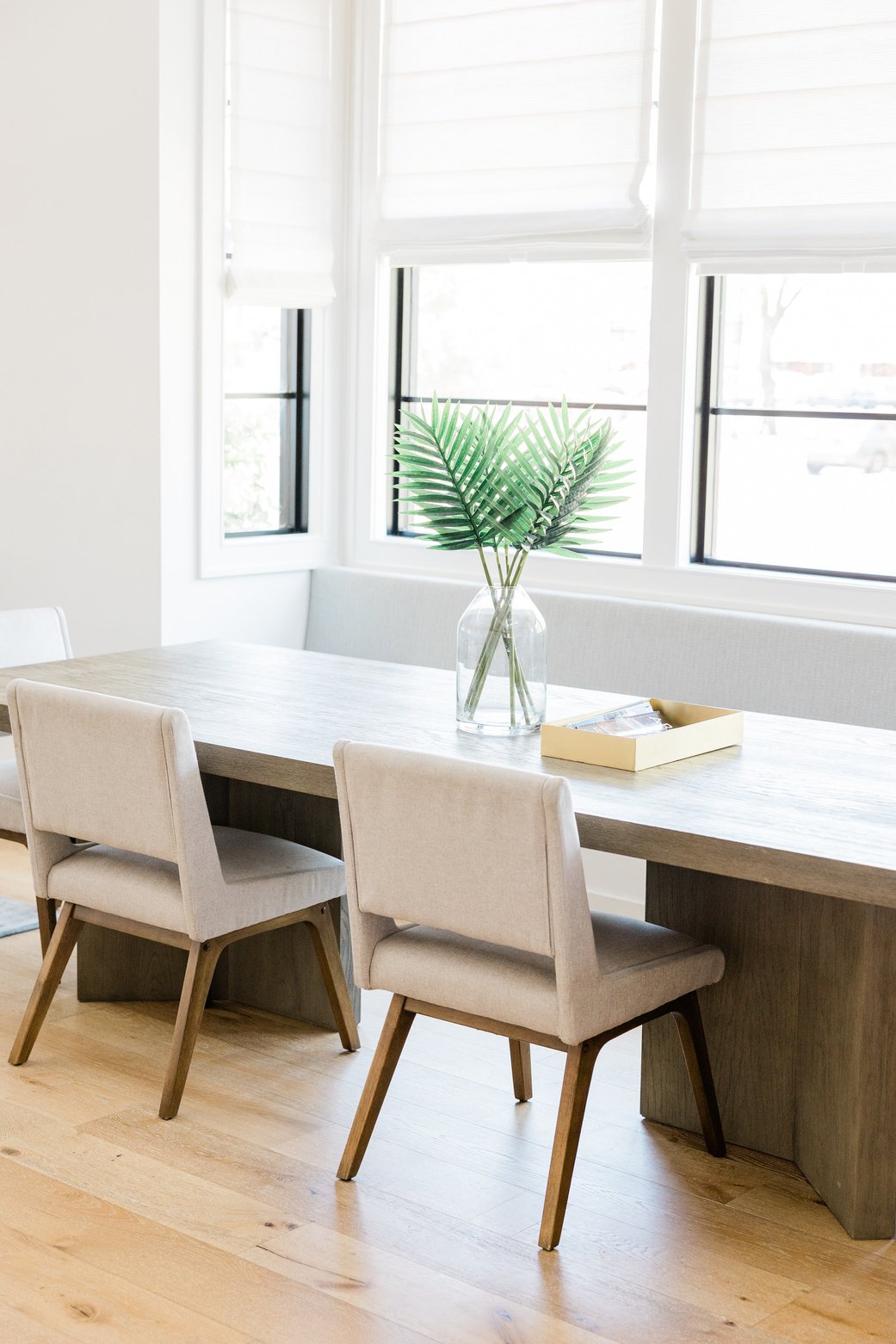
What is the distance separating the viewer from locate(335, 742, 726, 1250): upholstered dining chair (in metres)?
2.32

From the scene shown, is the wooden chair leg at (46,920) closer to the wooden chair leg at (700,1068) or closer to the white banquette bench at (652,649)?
the wooden chair leg at (700,1068)

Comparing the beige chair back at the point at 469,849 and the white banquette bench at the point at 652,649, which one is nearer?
the beige chair back at the point at 469,849

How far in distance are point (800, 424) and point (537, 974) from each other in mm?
2279

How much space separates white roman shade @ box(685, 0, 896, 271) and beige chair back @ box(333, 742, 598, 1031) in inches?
Result: 87.8

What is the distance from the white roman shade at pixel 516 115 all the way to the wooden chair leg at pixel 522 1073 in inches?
93.0

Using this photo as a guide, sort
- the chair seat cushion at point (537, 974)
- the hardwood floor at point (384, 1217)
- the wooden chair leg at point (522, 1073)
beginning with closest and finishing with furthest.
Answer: the hardwood floor at point (384, 1217) → the chair seat cushion at point (537, 974) → the wooden chair leg at point (522, 1073)

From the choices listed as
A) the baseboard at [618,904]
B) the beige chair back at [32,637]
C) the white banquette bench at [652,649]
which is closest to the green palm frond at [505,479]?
the white banquette bench at [652,649]

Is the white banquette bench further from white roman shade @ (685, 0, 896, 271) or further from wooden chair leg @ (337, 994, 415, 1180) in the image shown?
wooden chair leg @ (337, 994, 415, 1180)

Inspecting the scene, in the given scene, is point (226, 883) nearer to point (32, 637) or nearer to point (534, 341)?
point (32, 637)

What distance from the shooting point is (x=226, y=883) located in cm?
289

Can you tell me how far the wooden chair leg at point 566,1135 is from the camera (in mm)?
2438

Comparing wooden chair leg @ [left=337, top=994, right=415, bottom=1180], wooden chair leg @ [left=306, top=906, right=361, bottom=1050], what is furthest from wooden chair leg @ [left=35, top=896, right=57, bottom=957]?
wooden chair leg @ [left=337, top=994, right=415, bottom=1180]

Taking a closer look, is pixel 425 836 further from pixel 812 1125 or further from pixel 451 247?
pixel 451 247

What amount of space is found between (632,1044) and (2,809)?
1512mm
